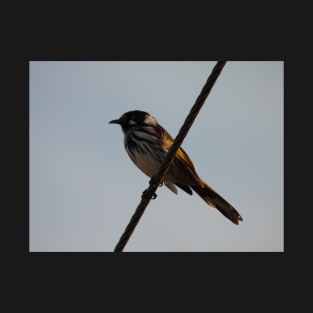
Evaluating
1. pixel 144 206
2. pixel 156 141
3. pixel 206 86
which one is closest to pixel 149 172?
pixel 156 141

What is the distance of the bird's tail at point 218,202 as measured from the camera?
869 cm

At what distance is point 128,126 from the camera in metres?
9.22

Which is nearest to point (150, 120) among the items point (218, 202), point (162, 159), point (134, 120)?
point (134, 120)

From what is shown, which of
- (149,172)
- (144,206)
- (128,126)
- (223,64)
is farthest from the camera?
(128,126)

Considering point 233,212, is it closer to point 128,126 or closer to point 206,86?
point 128,126

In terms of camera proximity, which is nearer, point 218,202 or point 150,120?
point 218,202

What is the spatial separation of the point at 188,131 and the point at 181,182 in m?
2.96

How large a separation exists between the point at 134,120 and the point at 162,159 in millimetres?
1139

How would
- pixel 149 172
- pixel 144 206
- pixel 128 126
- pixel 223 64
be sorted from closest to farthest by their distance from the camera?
pixel 223 64 < pixel 144 206 < pixel 149 172 < pixel 128 126

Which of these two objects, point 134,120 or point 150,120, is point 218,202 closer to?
point 150,120

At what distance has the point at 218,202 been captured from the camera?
28.6ft

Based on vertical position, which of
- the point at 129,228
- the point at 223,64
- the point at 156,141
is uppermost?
the point at 156,141

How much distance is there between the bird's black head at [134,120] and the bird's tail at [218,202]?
1428 millimetres

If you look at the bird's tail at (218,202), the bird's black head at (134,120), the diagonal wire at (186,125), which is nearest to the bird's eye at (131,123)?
the bird's black head at (134,120)
